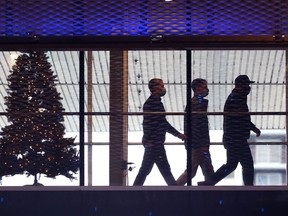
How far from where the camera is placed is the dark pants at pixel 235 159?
3.80 metres

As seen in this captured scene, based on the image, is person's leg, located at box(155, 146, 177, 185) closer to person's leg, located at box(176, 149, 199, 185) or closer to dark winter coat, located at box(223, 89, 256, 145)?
person's leg, located at box(176, 149, 199, 185)

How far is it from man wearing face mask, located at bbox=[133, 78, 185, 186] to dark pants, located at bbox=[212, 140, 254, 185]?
0.34 metres

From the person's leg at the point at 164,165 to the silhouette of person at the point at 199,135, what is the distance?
0.22ft

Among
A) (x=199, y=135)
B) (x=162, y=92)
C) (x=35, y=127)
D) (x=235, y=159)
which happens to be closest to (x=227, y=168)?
(x=235, y=159)

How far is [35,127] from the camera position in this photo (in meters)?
3.89

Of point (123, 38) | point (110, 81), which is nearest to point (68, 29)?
point (123, 38)

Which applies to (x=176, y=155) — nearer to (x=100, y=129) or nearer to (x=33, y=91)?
(x=100, y=129)

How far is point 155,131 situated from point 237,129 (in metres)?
0.58

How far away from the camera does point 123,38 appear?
2.72 meters

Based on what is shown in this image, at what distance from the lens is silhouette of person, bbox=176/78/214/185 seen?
12.6 ft

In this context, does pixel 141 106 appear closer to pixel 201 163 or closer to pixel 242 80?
pixel 201 163
